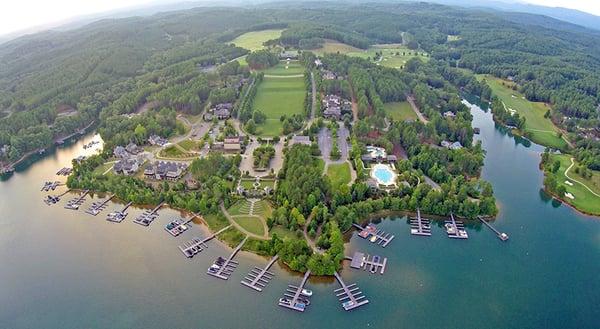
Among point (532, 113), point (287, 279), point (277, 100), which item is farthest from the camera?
point (277, 100)

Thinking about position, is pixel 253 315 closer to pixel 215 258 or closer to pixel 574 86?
pixel 215 258

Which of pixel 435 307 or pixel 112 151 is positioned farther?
pixel 112 151

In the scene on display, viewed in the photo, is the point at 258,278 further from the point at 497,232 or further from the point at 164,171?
the point at 497,232

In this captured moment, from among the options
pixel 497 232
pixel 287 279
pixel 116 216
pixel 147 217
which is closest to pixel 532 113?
pixel 497 232

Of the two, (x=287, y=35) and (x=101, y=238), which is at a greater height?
(x=287, y=35)

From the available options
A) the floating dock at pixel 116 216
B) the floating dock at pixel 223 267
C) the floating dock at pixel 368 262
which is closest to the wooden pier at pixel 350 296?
the floating dock at pixel 368 262

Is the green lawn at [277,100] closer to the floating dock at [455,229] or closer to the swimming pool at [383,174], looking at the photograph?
the swimming pool at [383,174]

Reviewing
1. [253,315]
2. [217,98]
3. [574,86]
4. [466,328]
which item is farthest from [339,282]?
[574,86]

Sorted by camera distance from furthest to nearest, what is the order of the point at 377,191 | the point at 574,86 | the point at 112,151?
the point at 574,86 → the point at 112,151 → the point at 377,191
